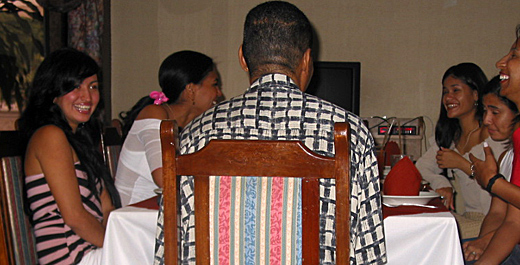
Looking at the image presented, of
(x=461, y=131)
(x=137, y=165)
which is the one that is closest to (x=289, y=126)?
(x=137, y=165)

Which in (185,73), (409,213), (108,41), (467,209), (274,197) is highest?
(108,41)

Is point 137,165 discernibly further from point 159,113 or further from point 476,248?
point 476,248

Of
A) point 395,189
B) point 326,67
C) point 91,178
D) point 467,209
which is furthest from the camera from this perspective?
point 326,67

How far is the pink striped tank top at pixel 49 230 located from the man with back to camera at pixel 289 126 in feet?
2.09

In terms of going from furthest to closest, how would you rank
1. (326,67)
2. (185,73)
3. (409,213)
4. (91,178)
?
(326,67)
(185,73)
(91,178)
(409,213)

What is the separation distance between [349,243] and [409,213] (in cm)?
47

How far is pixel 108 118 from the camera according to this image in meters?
4.67

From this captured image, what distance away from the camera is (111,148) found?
2.54 metres

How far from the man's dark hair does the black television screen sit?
135 inches

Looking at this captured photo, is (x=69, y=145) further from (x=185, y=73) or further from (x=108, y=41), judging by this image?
(x=108, y=41)

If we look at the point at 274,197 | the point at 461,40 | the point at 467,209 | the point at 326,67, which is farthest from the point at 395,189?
the point at 461,40

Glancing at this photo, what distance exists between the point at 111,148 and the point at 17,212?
1.15 metres

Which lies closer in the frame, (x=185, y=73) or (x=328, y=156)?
(x=328, y=156)

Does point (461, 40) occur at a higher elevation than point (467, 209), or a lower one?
higher
